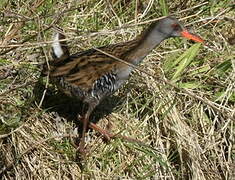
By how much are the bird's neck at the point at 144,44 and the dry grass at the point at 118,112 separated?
15 cm

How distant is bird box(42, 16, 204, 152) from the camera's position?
3.48m

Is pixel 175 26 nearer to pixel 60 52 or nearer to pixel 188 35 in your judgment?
pixel 188 35

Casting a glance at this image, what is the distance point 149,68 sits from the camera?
12.8 feet

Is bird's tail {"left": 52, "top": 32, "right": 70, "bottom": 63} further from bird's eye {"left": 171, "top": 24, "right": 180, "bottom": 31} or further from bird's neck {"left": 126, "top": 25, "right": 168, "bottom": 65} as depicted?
bird's eye {"left": 171, "top": 24, "right": 180, "bottom": 31}

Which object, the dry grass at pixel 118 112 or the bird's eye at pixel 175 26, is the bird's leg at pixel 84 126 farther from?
the bird's eye at pixel 175 26

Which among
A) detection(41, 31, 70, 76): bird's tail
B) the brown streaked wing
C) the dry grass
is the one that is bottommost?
the dry grass

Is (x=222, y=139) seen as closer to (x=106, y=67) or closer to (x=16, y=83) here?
(x=106, y=67)

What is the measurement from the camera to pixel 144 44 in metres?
3.59

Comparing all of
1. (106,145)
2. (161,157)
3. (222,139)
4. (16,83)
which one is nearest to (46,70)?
(16,83)

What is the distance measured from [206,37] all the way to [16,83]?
3.88 feet

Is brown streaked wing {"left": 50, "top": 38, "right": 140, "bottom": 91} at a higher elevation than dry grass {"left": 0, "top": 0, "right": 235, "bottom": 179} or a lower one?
higher

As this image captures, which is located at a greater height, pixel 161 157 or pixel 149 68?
pixel 149 68

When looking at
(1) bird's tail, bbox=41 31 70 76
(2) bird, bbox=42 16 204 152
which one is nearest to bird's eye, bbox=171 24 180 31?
(2) bird, bbox=42 16 204 152

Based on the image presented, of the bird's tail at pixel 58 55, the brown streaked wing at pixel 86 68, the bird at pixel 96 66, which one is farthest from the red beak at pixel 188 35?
the bird's tail at pixel 58 55
